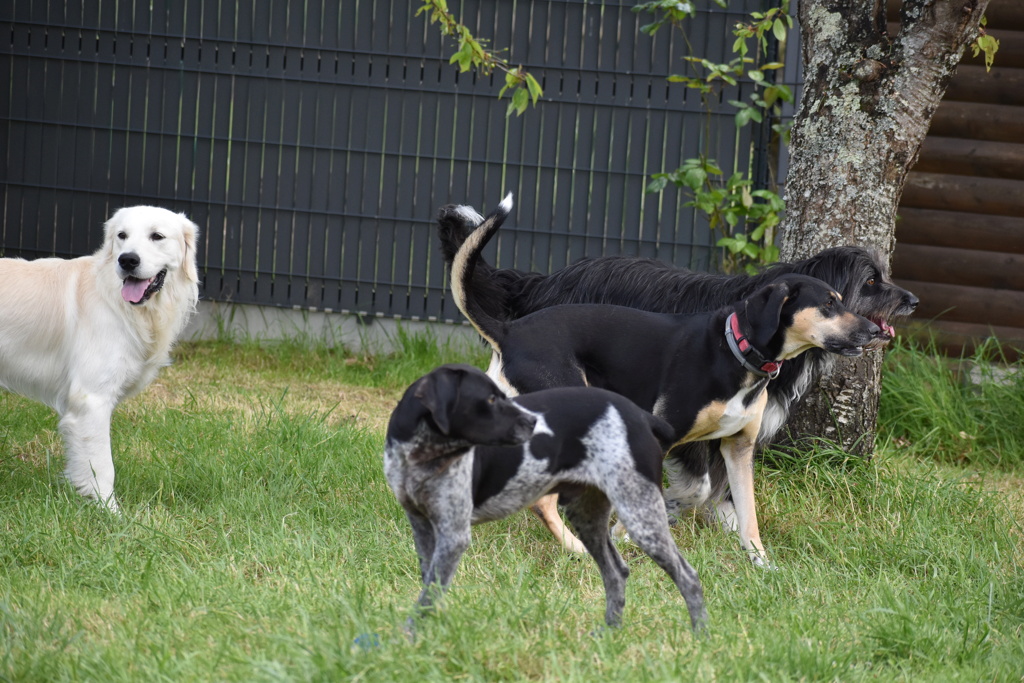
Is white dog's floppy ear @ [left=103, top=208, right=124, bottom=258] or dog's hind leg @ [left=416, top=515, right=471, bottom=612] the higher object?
white dog's floppy ear @ [left=103, top=208, right=124, bottom=258]

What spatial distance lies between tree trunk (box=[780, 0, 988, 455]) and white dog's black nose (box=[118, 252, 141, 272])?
277cm

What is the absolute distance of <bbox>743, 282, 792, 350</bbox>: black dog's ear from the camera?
11.3 ft

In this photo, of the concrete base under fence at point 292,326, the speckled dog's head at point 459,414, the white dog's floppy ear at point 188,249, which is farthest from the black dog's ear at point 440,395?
the concrete base under fence at point 292,326

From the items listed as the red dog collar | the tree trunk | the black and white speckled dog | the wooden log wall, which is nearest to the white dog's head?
the black and white speckled dog

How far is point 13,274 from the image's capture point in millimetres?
4133

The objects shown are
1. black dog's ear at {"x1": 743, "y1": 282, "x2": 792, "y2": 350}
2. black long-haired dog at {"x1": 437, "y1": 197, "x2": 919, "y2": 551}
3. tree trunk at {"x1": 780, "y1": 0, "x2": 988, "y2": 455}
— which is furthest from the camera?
tree trunk at {"x1": 780, "y1": 0, "x2": 988, "y2": 455}

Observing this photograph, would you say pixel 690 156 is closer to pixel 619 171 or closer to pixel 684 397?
pixel 619 171

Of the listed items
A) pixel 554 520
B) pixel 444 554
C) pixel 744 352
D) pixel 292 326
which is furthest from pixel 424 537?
pixel 292 326

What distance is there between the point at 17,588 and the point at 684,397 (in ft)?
7.30

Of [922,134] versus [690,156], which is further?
[690,156]

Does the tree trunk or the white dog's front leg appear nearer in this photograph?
the white dog's front leg

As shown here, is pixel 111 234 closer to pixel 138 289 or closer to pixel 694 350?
pixel 138 289

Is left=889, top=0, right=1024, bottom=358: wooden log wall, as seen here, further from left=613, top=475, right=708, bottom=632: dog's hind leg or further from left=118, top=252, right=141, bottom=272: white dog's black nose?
left=118, top=252, right=141, bottom=272: white dog's black nose

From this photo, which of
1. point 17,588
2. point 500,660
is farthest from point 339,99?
point 500,660
